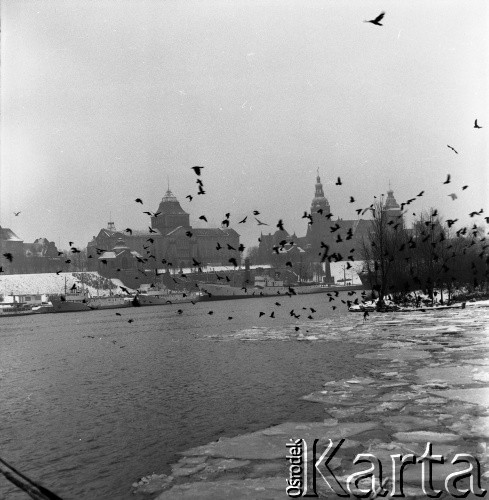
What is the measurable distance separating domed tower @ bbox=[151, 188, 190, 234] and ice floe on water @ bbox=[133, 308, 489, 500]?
14678 centimetres

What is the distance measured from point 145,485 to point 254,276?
4974 inches

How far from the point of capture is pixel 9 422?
641 inches

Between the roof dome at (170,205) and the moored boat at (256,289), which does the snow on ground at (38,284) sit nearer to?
the moored boat at (256,289)

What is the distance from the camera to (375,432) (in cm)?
1287

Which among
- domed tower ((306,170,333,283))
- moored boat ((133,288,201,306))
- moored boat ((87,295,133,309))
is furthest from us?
domed tower ((306,170,333,283))

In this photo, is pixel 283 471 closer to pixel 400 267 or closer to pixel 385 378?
pixel 385 378

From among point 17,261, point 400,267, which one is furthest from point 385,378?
point 17,261

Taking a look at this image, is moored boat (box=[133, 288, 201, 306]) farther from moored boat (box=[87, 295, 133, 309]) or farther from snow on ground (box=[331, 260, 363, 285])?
snow on ground (box=[331, 260, 363, 285])

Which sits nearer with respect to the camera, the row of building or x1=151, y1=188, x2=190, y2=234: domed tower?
the row of building

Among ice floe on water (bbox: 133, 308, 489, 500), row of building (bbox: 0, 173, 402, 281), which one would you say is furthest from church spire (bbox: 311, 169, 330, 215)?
ice floe on water (bbox: 133, 308, 489, 500)

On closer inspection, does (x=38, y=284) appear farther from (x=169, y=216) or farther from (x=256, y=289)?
(x=169, y=216)

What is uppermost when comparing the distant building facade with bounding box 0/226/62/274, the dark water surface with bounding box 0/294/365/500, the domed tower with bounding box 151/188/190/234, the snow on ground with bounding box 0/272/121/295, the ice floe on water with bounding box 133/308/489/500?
the domed tower with bounding box 151/188/190/234

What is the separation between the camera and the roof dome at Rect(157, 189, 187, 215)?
17075 centimetres

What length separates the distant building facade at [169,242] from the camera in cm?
14762
